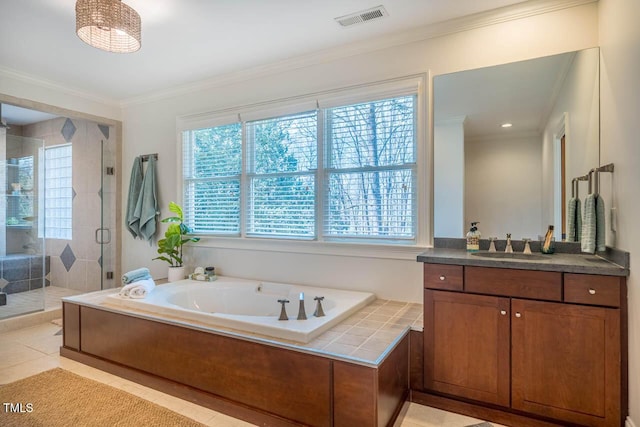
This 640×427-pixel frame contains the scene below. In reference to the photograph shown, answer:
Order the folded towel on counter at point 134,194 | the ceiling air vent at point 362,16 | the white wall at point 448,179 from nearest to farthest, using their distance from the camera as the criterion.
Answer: the ceiling air vent at point 362,16
the white wall at point 448,179
the folded towel on counter at point 134,194

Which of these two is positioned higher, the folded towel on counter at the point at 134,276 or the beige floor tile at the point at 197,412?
the folded towel on counter at the point at 134,276

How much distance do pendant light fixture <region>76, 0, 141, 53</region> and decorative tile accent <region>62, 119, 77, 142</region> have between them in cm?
346

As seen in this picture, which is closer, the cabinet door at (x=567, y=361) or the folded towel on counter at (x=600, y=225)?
the cabinet door at (x=567, y=361)

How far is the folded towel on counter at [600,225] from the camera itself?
1.96 m

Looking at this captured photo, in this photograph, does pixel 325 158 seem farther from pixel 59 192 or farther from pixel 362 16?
pixel 59 192

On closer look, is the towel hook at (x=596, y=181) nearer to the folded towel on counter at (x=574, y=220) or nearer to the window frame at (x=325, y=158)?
the folded towel on counter at (x=574, y=220)

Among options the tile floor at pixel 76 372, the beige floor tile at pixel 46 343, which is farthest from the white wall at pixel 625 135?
the beige floor tile at pixel 46 343

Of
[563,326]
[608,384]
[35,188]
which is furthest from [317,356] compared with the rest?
[35,188]

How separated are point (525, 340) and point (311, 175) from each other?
204 centimetres

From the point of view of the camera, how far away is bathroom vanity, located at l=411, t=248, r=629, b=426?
5.82 feet

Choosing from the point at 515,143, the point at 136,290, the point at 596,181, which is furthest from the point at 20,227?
the point at 596,181

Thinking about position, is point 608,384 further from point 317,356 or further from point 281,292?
point 281,292

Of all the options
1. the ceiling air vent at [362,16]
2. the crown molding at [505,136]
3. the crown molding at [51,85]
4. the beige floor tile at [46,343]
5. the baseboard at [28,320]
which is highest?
the ceiling air vent at [362,16]

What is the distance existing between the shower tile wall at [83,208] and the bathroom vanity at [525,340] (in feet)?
13.5
